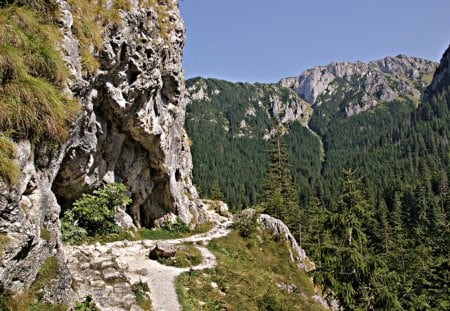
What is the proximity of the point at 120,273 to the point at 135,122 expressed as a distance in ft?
41.4

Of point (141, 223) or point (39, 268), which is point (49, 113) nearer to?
point (39, 268)

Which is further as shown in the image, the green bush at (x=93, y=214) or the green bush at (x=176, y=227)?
the green bush at (x=176, y=227)

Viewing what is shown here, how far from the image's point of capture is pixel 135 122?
85.7 ft

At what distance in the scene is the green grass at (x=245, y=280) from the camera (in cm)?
1788

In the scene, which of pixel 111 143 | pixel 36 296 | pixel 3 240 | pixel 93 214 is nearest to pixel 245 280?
pixel 93 214

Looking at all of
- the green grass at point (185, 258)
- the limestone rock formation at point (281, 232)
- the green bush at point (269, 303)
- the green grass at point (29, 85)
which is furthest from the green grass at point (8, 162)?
the limestone rock formation at point (281, 232)

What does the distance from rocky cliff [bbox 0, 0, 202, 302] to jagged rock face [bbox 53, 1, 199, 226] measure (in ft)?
0.26

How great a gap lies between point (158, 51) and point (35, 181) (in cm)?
1710

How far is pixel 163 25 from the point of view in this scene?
90.9 feet

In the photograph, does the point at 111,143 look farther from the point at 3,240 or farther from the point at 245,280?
the point at 3,240

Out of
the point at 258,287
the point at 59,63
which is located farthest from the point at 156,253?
the point at 59,63

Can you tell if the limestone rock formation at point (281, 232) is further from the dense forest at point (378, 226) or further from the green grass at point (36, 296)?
the green grass at point (36, 296)

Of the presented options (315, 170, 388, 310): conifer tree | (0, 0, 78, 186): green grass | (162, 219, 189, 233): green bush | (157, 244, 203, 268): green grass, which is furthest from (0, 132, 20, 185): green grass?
(162, 219, 189, 233): green bush

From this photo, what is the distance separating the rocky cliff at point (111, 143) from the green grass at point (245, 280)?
7.11 m
